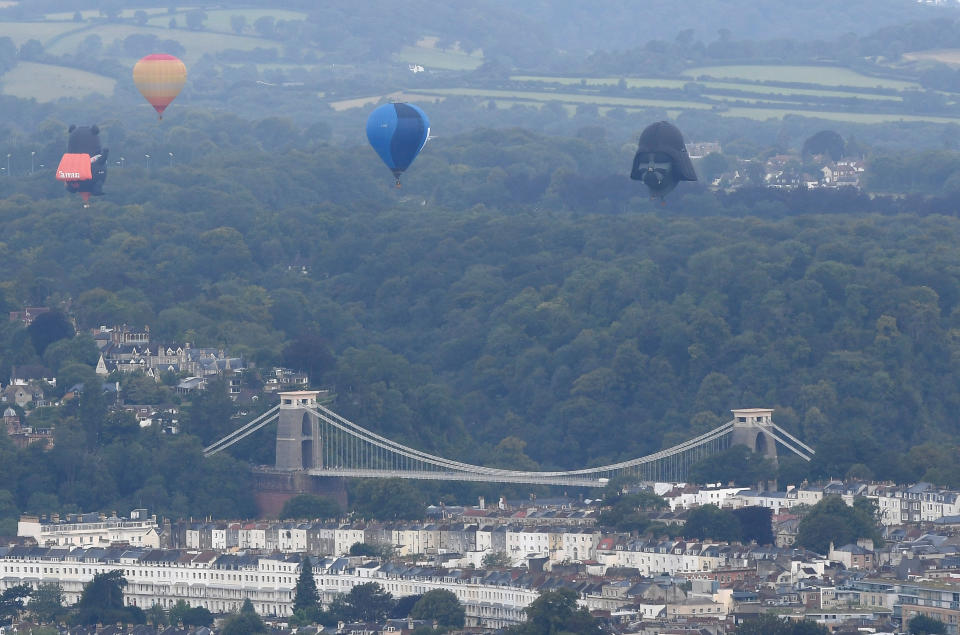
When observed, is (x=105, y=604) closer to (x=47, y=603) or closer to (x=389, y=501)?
(x=47, y=603)

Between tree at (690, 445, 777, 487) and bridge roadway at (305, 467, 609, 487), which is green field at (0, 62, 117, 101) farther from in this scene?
tree at (690, 445, 777, 487)

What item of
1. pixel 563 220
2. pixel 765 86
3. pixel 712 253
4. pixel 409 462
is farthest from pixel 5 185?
pixel 765 86

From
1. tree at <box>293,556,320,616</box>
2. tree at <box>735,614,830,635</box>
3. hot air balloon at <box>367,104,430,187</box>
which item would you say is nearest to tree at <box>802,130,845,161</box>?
hot air balloon at <box>367,104,430,187</box>

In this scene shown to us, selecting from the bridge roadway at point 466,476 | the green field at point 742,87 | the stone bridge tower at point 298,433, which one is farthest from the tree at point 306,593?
the green field at point 742,87

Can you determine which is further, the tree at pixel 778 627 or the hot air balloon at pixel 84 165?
the hot air balloon at pixel 84 165

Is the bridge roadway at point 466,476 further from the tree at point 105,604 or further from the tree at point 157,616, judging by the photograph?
the tree at point 157,616

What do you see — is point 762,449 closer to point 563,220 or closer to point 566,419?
point 566,419

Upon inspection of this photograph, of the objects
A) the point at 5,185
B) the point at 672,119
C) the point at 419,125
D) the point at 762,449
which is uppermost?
the point at 672,119
